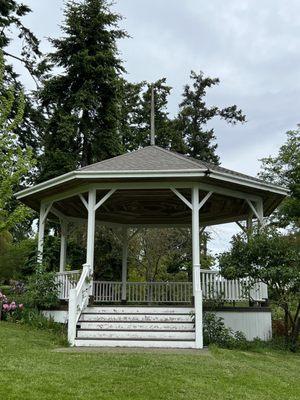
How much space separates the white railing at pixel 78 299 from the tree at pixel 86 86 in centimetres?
1167

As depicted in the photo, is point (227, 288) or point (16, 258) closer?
point (227, 288)

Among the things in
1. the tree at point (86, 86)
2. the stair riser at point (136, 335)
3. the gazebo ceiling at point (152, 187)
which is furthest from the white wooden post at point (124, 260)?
the tree at point (86, 86)

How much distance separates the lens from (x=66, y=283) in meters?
11.5

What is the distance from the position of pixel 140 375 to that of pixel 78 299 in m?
4.00

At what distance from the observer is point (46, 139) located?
72.8 feet

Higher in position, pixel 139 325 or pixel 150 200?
pixel 150 200

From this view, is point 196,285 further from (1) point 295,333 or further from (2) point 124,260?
(2) point 124,260

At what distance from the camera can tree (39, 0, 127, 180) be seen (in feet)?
72.1

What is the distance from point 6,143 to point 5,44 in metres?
11.5

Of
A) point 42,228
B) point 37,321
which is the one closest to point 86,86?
point 42,228

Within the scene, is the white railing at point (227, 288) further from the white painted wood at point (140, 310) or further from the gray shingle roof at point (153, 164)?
the gray shingle roof at point (153, 164)

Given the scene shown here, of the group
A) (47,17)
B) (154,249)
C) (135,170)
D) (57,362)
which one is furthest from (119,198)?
(47,17)

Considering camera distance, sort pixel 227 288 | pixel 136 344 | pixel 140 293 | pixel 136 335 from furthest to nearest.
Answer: pixel 140 293, pixel 227 288, pixel 136 335, pixel 136 344

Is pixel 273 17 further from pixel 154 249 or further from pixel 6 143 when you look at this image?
pixel 154 249
